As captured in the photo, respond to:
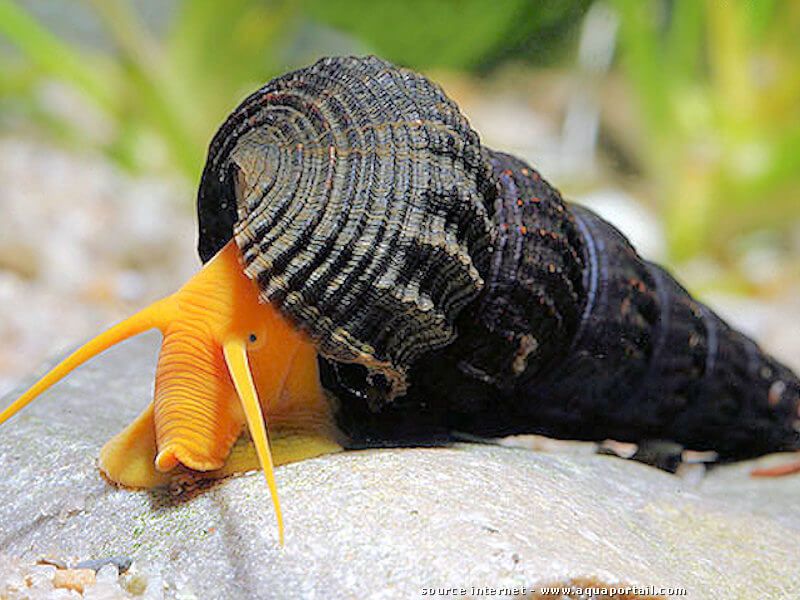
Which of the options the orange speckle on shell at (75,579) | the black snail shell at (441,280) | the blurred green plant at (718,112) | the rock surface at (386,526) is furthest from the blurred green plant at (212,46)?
the orange speckle on shell at (75,579)

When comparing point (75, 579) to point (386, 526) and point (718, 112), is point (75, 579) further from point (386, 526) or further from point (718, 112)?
point (718, 112)

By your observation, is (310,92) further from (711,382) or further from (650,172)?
(650,172)

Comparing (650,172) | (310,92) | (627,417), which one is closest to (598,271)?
(627,417)

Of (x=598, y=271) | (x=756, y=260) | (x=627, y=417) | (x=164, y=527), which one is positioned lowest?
(x=164, y=527)

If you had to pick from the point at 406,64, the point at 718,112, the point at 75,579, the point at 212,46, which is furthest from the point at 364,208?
the point at 718,112

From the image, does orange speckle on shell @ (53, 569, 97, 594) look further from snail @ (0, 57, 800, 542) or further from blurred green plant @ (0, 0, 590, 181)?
blurred green plant @ (0, 0, 590, 181)

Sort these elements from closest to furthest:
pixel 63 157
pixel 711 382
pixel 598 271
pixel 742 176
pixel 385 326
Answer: pixel 385 326, pixel 598 271, pixel 711 382, pixel 742 176, pixel 63 157

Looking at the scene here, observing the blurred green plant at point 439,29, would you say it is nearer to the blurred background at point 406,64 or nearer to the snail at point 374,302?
the blurred background at point 406,64
